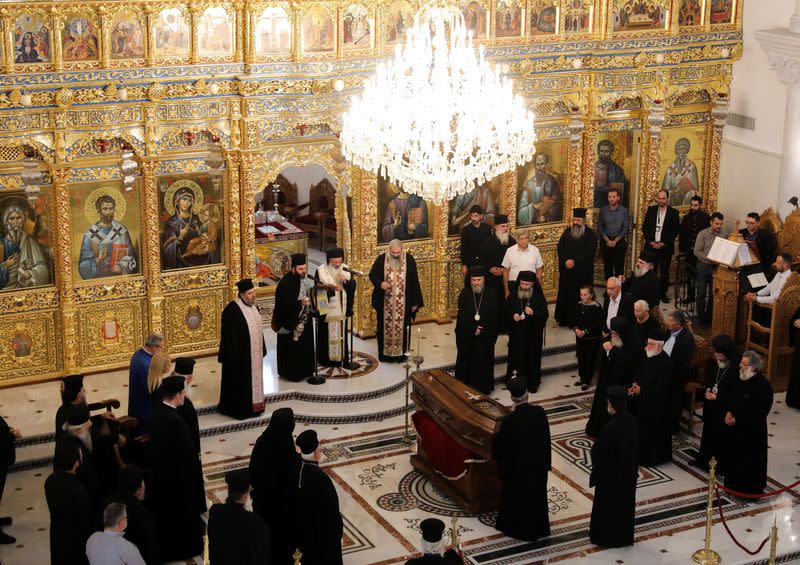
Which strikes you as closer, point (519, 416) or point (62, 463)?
point (62, 463)

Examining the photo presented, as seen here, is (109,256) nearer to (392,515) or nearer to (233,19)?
(233,19)

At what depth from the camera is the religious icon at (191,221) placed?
52.6 feet

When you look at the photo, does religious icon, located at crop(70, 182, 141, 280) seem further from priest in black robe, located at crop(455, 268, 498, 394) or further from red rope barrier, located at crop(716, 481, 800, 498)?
red rope barrier, located at crop(716, 481, 800, 498)

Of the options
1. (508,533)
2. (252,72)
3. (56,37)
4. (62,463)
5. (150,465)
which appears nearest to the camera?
(62,463)

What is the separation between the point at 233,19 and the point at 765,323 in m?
7.47

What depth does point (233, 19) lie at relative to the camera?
15625 mm

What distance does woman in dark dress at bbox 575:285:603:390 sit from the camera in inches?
612

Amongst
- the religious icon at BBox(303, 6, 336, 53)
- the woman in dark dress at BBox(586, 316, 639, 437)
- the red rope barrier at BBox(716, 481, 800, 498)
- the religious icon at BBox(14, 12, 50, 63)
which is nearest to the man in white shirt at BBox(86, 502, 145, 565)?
the woman in dark dress at BBox(586, 316, 639, 437)

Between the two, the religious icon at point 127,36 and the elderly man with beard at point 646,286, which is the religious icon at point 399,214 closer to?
the elderly man with beard at point 646,286

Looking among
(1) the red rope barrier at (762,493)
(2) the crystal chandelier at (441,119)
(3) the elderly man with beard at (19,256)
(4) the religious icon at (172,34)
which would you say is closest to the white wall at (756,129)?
(1) the red rope barrier at (762,493)

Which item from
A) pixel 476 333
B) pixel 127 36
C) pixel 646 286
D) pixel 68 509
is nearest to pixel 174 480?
pixel 68 509

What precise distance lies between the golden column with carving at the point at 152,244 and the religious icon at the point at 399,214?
3008 millimetres

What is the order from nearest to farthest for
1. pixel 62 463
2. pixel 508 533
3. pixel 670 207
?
1. pixel 62 463
2. pixel 508 533
3. pixel 670 207

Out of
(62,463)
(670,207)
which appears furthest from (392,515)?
(670,207)
